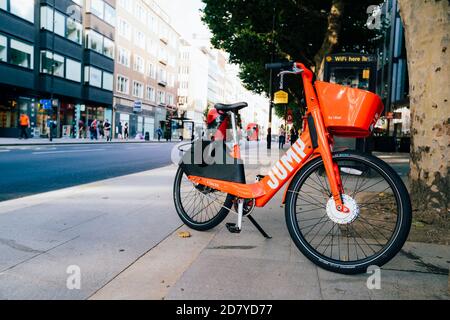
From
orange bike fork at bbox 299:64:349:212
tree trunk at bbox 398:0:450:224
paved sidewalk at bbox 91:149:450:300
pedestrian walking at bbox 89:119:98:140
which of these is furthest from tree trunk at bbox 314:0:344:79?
pedestrian walking at bbox 89:119:98:140

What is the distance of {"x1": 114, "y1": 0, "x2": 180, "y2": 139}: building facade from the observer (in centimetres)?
4466

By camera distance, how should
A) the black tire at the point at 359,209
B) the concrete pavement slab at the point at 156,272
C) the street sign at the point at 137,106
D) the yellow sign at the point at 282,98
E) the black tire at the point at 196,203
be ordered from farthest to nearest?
1. the street sign at the point at 137,106
2. the yellow sign at the point at 282,98
3. the black tire at the point at 196,203
4. the black tire at the point at 359,209
5. the concrete pavement slab at the point at 156,272

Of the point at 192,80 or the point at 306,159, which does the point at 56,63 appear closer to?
the point at 306,159

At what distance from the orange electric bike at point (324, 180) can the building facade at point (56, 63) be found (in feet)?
86.0

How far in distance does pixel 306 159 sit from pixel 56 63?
3271 centimetres

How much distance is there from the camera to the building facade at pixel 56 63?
26.5 m

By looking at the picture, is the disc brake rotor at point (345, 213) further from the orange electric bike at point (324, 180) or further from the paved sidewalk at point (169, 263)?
the paved sidewalk at point (169, 263)

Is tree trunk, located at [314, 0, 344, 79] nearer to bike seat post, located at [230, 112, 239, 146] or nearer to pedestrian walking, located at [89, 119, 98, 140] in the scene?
bike seat post, located at [230, 112, 239, 146]

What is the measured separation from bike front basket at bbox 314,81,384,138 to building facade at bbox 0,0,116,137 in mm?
27171

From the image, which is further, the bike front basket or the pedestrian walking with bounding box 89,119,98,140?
the pedestrian walking with bounding box 89,119,98,140

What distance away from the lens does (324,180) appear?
3.05m

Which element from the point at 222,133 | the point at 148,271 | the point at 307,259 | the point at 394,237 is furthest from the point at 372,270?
the point at 222,133

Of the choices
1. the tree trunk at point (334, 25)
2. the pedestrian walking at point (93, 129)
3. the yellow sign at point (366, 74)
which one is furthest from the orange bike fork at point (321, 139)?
the pedestrian walking at point (93, 129)

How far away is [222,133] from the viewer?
3848mm
